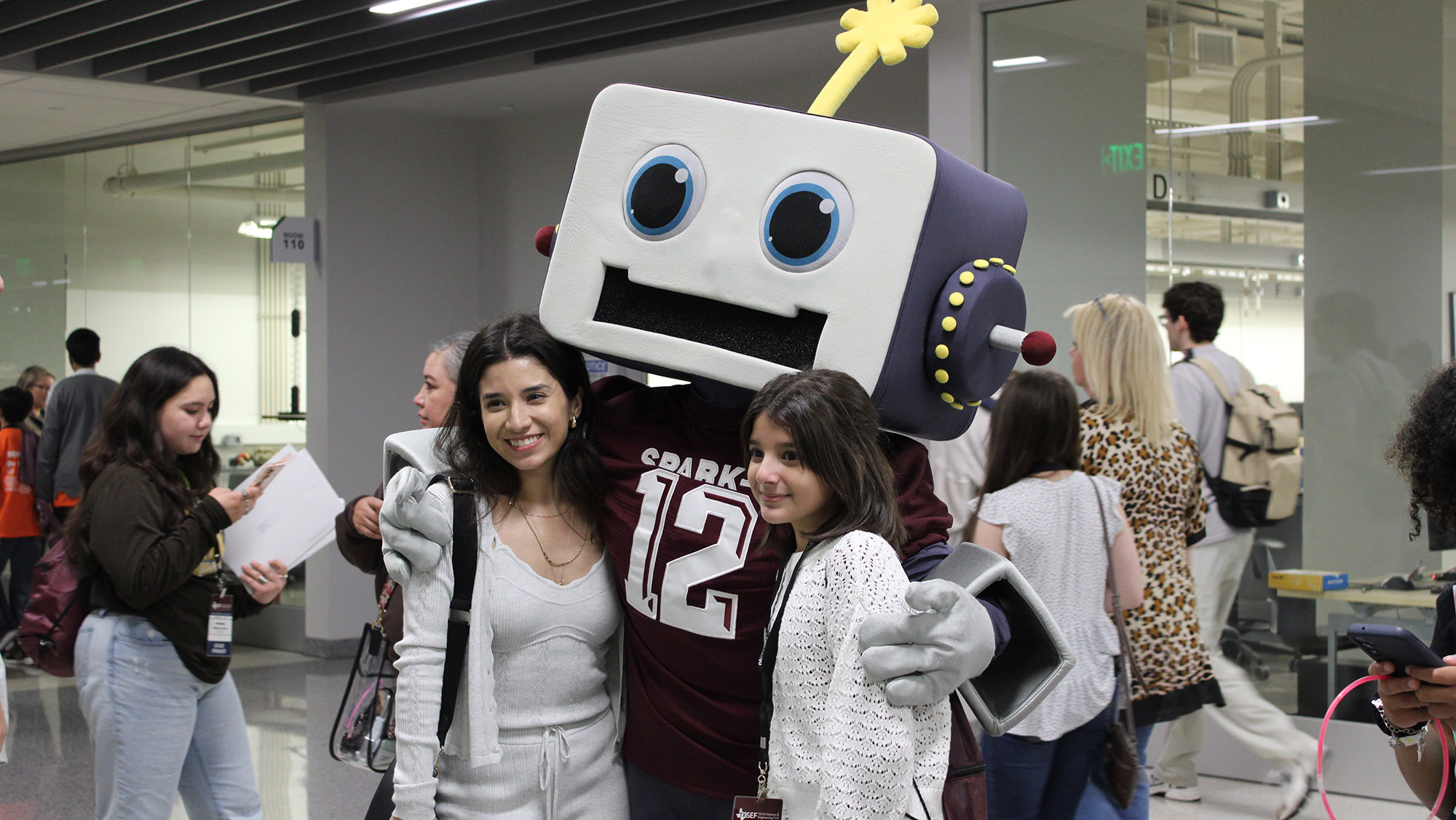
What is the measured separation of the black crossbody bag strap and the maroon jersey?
0.21 m

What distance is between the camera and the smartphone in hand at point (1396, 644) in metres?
1.46

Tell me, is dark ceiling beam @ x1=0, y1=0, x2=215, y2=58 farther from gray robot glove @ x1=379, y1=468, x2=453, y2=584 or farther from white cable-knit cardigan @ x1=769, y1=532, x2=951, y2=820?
white cable-knit cardigan @ x1=769, y1=532, x2=951, y2=820

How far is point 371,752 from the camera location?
2.67 meters

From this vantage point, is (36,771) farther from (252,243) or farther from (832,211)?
(832,211)

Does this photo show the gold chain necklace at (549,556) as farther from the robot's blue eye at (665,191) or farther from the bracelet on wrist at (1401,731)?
the bracelet on wrist at (1401,731)

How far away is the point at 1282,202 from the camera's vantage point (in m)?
4.55

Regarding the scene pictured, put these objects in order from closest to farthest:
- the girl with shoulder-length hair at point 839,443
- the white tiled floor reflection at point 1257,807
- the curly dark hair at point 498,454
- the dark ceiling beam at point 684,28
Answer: the girl with shoulder-length hair at point 839,443, the curly dark hair at point 498,454, the white tiled floor reflection at point 1257,807, the dark ceiling beam at point 684,28

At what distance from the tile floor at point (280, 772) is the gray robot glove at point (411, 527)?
8.77ft

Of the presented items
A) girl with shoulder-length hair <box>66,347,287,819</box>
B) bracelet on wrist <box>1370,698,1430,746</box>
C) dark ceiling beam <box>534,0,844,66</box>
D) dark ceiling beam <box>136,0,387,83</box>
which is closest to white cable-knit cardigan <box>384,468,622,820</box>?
girl with shoulder-length hair <box>66,347,287,819</box>

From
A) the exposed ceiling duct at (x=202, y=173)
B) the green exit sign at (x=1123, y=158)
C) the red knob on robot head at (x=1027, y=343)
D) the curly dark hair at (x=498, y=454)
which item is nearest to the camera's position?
the red knob on robot head at (x=1027, y=343)

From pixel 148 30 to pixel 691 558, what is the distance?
15.6 ft

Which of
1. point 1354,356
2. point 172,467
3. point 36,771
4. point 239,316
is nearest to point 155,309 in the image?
point 239,316

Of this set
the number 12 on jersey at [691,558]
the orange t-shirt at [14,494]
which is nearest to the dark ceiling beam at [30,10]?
the orange t-shirt at [14,494]

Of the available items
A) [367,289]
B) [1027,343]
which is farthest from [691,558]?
[367,289]
